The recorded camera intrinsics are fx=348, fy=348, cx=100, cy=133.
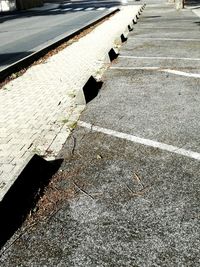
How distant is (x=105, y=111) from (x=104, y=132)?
1.10 m

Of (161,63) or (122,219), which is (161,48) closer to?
(161,63)

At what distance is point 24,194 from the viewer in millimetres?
4211

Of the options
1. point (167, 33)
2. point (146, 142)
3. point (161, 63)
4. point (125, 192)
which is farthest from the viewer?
point (167, 33)

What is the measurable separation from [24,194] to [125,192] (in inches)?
48.0

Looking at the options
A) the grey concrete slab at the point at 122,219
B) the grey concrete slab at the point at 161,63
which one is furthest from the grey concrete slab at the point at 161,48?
the grey concrete slab at the point at 122,219

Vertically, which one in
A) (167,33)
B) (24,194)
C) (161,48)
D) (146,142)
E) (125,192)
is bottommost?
(167,33)

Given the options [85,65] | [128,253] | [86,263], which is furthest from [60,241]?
[85,65]

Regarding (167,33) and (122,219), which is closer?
(122,219)

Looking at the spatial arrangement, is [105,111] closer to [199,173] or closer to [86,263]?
[199,173]

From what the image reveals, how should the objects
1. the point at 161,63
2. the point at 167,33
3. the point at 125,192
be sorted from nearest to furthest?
the point at 125,192 → the point at 161,63 → the point at 167,33

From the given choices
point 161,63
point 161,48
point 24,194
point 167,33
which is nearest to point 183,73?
point 161,63

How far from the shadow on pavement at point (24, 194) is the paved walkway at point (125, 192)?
0.12m

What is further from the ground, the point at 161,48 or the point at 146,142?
the point at 146,142

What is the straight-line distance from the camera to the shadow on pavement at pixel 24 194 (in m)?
3.72
